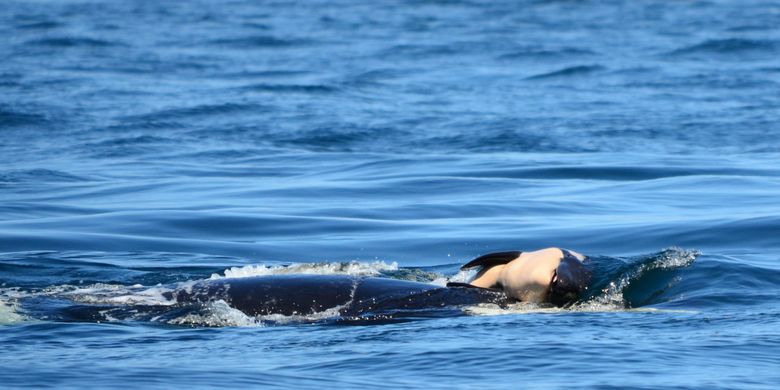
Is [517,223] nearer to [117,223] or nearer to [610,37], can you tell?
[117,223]

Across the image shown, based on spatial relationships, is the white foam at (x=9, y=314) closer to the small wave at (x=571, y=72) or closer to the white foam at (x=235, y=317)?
the white foam at (x=235, y=317)

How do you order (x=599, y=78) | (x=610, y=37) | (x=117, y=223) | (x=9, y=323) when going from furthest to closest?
(x=610, y=37) → (x=599, y=78) → (x=117, y=223) → (x=9, y=323)

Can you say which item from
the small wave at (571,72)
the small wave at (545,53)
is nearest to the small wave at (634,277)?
the small wave at (571,72)

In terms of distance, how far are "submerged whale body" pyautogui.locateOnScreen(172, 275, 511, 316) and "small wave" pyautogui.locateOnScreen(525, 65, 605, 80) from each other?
69.0ft

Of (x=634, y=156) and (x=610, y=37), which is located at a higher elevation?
(x=610, y=37)

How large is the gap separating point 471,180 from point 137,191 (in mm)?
3827

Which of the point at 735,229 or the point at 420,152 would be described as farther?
the point at 420,152

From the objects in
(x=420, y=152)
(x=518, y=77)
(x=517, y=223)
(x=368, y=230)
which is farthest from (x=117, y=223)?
(x=518, y=77)

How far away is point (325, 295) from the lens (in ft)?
27.7

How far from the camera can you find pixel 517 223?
44.1 feet

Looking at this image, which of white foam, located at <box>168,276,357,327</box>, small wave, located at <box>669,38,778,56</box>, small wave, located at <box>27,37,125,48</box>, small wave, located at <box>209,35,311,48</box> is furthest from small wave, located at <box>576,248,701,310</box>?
small wave, located at <box>27,37,125,48</box>

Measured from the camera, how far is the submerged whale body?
8.34 meters

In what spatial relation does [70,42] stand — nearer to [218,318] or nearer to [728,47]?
[728,47]

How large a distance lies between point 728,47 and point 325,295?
25.7m
